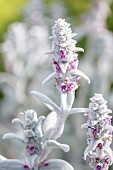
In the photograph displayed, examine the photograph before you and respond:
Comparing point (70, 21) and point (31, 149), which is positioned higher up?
point (70, 21)

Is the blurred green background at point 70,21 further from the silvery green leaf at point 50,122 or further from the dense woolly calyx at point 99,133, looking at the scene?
the dense woolly calyx at point 99,133

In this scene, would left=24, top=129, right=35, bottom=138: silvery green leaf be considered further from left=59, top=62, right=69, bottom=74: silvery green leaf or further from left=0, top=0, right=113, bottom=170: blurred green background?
left=0, top=0, right=113, bottom=170: blurred green background

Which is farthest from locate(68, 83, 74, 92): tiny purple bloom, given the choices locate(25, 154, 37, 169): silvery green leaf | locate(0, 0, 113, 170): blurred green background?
locate(0, 0, 113, 170): blurred green background

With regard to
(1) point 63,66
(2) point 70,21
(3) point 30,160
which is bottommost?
(3) point 30,160

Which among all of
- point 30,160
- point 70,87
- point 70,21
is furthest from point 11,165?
point 70,21

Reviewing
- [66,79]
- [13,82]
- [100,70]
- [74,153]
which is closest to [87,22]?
[100,70]

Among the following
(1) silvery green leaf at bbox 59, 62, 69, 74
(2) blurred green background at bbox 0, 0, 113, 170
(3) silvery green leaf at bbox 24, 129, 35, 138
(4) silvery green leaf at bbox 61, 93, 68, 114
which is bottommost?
(3) silvery green leaf at bbox 24, 129, 35, 138

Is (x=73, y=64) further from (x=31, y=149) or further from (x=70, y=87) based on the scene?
(x=31, y=149)

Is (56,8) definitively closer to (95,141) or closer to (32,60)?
(32,60)
